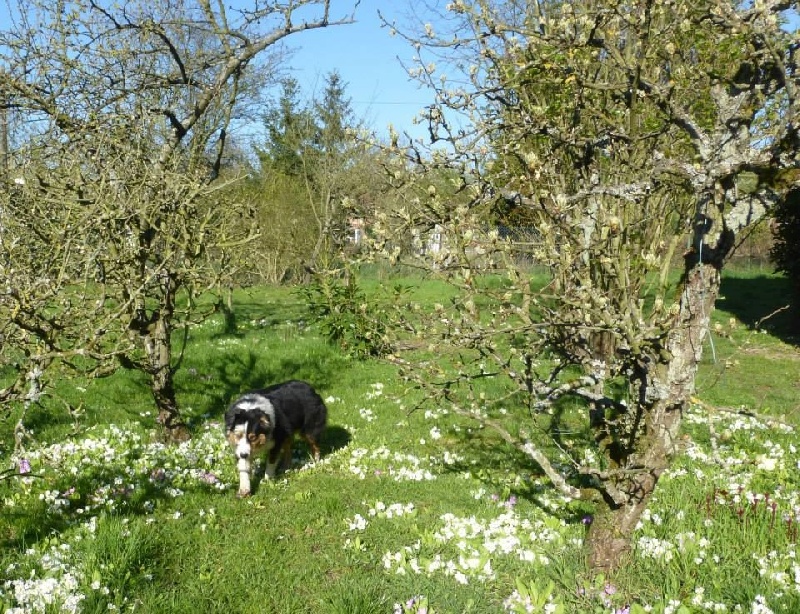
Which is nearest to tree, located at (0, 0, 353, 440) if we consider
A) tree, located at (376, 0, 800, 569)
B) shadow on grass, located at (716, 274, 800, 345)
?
tree, located at (376, 0, 800, 569)

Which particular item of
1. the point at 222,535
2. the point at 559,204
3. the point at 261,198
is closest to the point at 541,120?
the point at 559,204

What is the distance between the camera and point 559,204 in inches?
152

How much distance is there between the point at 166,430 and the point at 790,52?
8085 millimetres

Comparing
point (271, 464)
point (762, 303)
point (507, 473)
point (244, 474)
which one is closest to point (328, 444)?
point (271, 464)

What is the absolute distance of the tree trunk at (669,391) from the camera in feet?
14.6

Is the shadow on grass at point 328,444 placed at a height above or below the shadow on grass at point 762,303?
below

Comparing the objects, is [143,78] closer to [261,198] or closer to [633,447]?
[633,447]

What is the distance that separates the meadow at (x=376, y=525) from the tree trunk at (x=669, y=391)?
0.67 ft

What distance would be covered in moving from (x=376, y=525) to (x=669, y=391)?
10.4ft

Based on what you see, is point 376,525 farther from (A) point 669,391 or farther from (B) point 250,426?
(A) point 669,391

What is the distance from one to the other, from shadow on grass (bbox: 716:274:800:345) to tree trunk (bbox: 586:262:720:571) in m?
12.9

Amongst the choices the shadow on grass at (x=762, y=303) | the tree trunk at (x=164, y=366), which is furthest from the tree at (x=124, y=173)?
the shadow on grass at (x=762, y=303)

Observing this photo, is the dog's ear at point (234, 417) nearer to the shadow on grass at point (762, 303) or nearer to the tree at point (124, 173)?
the tree at point (124, 173)

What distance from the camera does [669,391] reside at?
4.43m
